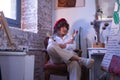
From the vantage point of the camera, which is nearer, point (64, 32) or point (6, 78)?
point (6, 78)

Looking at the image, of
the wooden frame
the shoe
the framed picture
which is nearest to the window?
the framed picture

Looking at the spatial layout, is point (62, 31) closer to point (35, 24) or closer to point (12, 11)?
point (35, 24)

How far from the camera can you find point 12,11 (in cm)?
339

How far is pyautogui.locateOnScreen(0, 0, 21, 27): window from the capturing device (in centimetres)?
316

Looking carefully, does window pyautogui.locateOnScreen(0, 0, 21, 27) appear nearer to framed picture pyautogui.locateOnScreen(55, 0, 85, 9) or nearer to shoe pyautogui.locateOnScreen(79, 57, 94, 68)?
framed picture pyautogui.locateOnScreen(55, 0, 85, 9)

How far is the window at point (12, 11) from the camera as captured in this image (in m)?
3.16

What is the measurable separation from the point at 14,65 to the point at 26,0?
6.34 feet

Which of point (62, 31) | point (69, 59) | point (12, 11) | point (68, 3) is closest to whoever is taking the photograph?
point (69, 59)

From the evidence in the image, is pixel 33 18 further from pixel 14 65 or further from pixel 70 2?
pixel 14 65

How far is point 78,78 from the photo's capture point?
9.19 feet

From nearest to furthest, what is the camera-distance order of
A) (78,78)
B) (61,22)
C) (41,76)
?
(78,78)
(61,22)
(41,76)

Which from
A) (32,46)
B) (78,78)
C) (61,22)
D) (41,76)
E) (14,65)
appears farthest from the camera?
(41,76)

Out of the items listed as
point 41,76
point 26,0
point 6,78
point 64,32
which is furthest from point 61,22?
point 6,78

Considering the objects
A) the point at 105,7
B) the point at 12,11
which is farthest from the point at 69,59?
the point at 105,7
